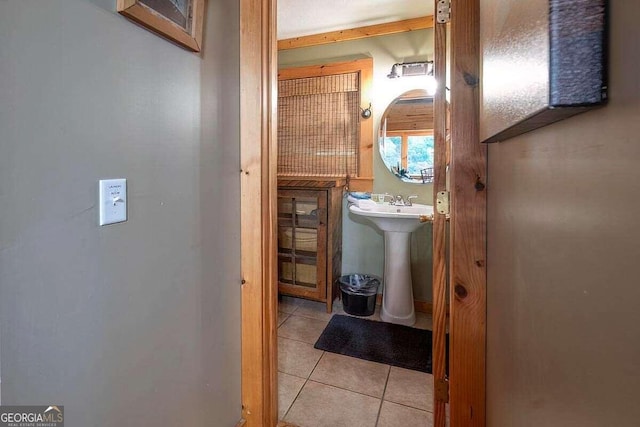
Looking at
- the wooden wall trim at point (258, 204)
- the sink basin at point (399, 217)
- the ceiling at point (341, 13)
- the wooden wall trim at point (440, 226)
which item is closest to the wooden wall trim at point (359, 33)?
the ceiling at point (341, 13)

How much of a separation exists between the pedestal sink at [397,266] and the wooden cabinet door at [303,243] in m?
0.32

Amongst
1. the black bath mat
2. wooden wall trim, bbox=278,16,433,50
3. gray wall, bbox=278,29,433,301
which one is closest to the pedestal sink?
the black bath mat

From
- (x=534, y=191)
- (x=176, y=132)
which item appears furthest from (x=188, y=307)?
(x=534, y=191)

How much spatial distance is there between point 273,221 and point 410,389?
1.28m

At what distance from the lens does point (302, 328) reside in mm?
2480

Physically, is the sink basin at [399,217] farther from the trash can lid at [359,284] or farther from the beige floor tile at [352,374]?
the beige floor tile at [352,374]

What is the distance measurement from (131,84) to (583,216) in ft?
3.27

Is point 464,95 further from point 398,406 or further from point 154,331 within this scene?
point 398,406

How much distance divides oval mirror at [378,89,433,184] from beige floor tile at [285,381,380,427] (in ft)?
5.74

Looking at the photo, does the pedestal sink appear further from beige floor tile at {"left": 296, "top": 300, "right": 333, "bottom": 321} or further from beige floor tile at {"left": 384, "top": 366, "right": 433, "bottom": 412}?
beige floor tile at {"left": 384, "top": 366, "right": 433, "bottom": 412}

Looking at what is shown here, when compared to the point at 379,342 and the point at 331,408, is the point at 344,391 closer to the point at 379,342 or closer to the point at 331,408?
the point at 331,408

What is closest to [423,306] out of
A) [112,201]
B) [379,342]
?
[379,342]

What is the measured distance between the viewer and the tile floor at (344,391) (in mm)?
1592

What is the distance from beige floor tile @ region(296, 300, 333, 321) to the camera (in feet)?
8.79
